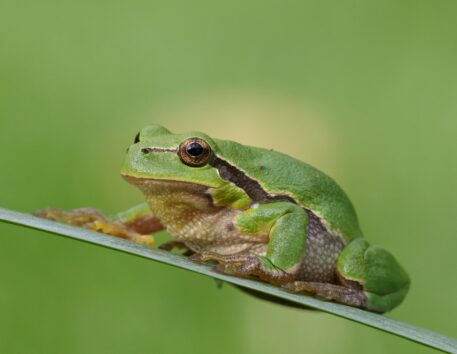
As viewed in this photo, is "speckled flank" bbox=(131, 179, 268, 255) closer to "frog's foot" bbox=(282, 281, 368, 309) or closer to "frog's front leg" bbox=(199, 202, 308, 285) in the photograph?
"frog's front leg" bbox=(199, 202, 308, 285)

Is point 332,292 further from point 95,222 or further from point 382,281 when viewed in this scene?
point 95,222

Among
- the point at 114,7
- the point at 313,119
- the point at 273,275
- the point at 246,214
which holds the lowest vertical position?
the point at 273,275

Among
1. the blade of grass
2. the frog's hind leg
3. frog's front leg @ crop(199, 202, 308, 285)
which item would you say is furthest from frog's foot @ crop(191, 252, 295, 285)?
the blade of grass

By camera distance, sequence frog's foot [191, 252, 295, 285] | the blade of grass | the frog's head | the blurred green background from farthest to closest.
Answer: the blurred green background
the frog's head
frog's foot [191, 252, 295, 285]
the blade of grass

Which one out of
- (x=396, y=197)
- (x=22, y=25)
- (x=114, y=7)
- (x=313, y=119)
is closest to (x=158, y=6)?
(x=114, y=7)

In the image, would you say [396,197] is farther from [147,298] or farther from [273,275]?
[273,275]

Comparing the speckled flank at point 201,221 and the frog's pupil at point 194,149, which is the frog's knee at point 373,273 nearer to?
the speckled flank at point 201,221
